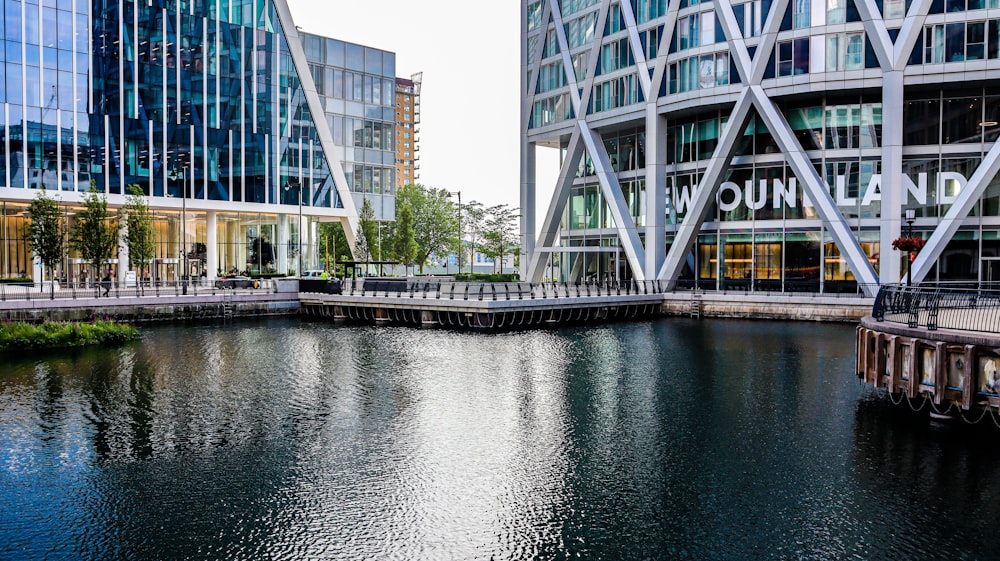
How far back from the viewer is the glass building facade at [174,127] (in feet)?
186

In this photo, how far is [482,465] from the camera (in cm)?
1557

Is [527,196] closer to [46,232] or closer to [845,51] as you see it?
[845,51]

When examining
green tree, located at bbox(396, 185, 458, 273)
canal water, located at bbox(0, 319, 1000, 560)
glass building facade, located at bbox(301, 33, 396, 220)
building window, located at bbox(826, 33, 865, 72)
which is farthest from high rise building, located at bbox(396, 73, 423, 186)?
canal water, located at bbox(0, 319, 1000, 560)

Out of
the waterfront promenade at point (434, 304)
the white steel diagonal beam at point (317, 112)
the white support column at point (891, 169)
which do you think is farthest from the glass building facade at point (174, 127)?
the white support column at point (891, 169)

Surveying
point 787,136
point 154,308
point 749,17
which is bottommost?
point 154,308

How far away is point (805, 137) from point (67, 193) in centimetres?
5437

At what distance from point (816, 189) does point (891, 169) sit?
4.48 metres

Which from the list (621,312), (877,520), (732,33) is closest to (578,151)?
(732,33)

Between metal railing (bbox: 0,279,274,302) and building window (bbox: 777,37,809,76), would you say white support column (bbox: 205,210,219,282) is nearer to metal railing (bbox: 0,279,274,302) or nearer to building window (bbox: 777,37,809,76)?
metal railing (bbox: 0,279,274,302)

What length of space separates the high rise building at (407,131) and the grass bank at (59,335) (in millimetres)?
147097

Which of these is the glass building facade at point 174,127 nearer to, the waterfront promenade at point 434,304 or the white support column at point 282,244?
the white support column at point 282,244

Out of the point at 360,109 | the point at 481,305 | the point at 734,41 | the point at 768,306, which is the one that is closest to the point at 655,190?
the point at 734,41

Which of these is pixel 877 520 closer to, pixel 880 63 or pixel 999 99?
pixel 880 63

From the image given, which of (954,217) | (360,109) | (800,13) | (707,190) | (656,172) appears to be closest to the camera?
(954,217)
